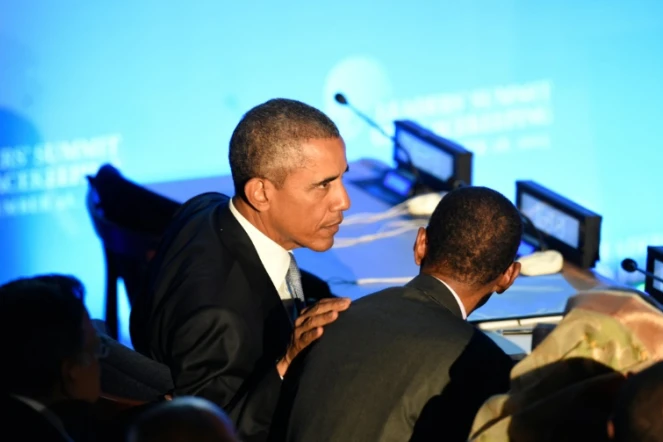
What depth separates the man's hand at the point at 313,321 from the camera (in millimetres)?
1868

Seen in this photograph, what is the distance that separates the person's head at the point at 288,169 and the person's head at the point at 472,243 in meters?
0.25

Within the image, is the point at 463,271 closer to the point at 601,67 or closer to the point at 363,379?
the point at 363,379

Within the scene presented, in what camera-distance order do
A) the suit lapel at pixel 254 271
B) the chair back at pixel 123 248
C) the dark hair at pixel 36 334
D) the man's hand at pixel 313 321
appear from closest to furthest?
the dark hair at pixel 36 334 → the man's hand at pixel 313 321 → the suit lapel at pixel 254 271 → the chair back at pixel 123 248

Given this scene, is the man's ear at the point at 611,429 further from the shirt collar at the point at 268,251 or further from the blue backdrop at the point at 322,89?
the blue backdrop at the point at 322,89

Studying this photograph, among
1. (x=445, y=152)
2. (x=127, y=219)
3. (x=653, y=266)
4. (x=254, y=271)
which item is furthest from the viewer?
(x=445, y=152)

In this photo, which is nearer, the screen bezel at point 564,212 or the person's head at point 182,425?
the person's head at point 182,425

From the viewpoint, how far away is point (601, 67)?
17.8ft

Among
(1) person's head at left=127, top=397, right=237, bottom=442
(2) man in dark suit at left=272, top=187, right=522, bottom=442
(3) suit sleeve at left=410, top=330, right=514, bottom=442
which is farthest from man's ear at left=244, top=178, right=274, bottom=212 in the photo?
(1) person's head at left=127, top=397, right=237, bottom=442

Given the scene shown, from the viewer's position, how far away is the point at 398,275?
3229 millimetres

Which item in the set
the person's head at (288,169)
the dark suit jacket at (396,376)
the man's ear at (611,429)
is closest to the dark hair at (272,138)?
the person's head at (288,169)

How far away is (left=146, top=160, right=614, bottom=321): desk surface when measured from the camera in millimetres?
2949

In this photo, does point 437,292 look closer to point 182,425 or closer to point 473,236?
point 473,236

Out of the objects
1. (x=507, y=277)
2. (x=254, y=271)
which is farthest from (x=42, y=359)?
(x=507, y=277)

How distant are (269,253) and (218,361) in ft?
0.89
